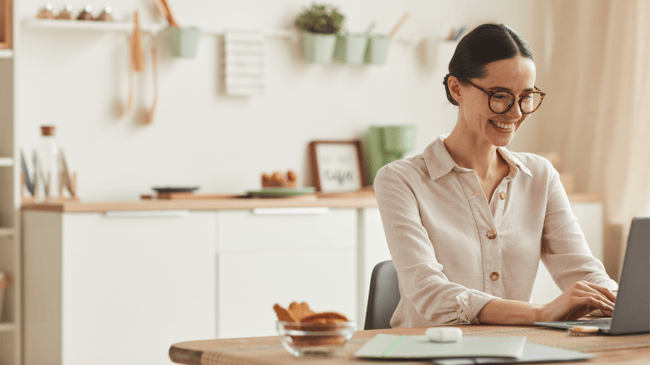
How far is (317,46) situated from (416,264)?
220 cm

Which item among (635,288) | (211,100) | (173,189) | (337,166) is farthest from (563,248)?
(211,100)

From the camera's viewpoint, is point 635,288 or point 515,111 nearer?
point 635,288

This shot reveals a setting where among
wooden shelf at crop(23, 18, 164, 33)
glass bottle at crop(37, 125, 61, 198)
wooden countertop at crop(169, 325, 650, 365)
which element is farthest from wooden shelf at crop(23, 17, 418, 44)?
wooden countertop at crop(169, 325, 650, 365)

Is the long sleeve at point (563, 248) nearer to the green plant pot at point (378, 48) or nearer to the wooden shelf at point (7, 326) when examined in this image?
the green plant pot at point (378, 48)

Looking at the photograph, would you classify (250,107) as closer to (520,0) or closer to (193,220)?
(193,220)

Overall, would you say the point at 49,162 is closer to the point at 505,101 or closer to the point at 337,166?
the point at 337,166

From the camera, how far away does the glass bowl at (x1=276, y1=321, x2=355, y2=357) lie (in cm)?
104

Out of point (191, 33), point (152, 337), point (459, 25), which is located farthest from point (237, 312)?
point (459, 25)

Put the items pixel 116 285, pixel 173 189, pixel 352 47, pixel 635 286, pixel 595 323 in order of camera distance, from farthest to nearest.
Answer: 1. pixel 352 47
2. pixel 173 189
3. pixel 116 285
4. pixel 595 323
5. pixel 635 286

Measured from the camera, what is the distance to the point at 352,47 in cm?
369

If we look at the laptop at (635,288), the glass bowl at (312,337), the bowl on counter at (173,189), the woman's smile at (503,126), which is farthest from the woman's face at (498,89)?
the bowl on counter at (173,189)

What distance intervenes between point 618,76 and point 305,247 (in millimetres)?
1747

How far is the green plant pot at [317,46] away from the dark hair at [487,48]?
6.38ft

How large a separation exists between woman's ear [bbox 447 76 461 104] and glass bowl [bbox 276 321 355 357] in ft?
2.86
